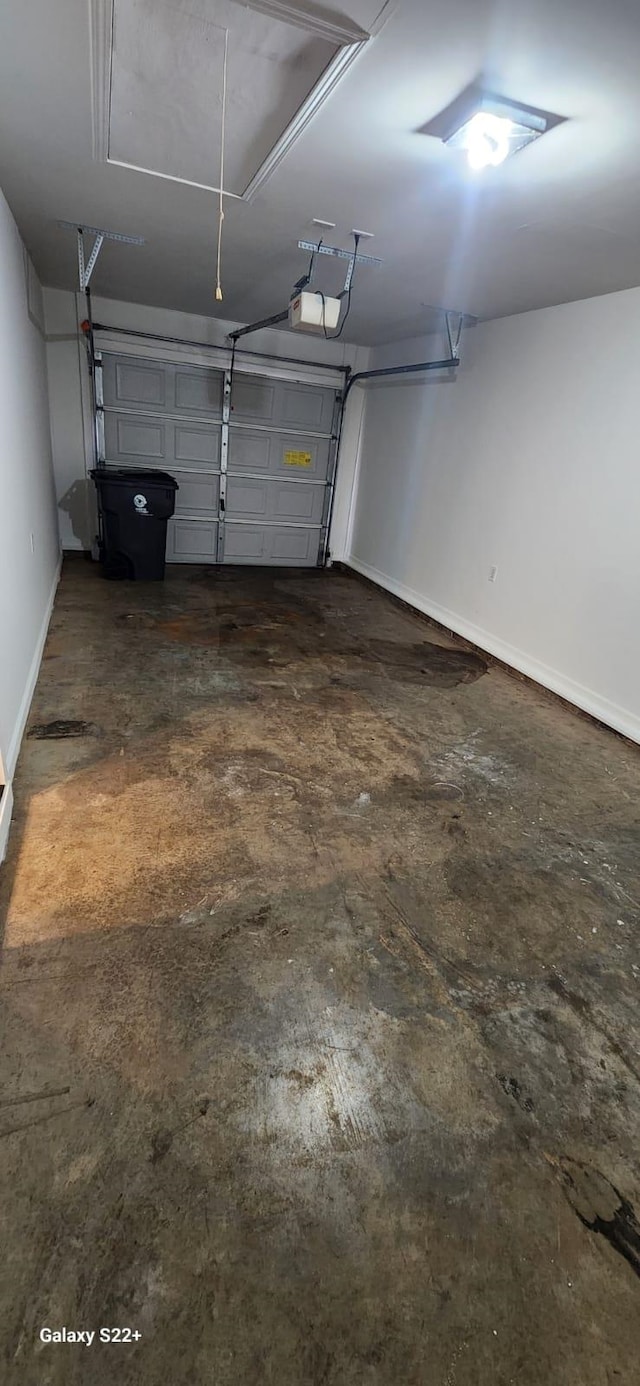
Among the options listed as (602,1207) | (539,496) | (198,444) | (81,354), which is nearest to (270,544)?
(198,444)

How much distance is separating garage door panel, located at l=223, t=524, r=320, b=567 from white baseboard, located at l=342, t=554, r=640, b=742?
1242 mm

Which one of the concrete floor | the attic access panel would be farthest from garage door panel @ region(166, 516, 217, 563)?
the attic access panel

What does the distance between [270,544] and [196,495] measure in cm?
97

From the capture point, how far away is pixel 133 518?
5.21 metres

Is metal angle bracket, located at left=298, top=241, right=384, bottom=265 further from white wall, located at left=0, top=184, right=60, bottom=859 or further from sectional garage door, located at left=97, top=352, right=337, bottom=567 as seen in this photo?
sectional garage door, located at left=97, top=352, right=337, bottom=567

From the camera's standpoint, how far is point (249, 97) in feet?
5.98

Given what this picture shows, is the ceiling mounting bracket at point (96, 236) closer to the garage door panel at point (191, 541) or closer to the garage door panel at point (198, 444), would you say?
the garage door panel at point (198, 444)

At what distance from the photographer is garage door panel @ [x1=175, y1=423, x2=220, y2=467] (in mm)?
5898

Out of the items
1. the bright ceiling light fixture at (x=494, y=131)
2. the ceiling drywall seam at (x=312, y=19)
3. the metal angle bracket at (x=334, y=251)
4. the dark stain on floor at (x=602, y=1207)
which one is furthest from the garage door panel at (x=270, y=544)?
the dark stain on floor at (x=602, y=1207)

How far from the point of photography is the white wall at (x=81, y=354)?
5195 millimetres

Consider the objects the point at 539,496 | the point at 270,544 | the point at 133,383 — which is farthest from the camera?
the point at 270,544

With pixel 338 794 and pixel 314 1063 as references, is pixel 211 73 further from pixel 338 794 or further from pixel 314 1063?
pixel 314 1063

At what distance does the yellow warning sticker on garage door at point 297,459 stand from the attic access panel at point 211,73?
4.06 metres

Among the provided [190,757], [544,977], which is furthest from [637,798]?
[190,757]
